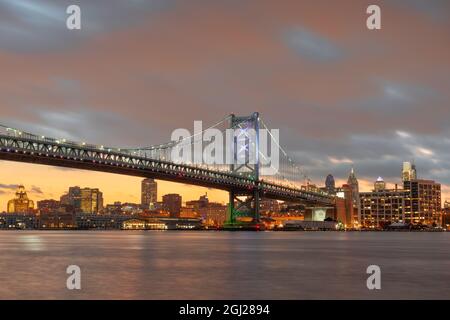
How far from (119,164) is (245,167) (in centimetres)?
3136

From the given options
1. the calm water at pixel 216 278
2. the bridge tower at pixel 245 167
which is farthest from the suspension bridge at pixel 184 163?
the calm water at pixel 216 278

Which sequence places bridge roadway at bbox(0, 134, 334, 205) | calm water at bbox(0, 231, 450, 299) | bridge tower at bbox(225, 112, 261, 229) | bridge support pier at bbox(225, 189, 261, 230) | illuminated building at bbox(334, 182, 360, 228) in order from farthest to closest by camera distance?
illuminated building at bbox(334, 182, 360, 228) → bridge support pier at bbox(225, 189, 261, 230) → bridge tower at bbox(225, 112, 261, 229) → bridge roadway at bbox(0, 134, 334, 205) → calm water at bbox(0, 231, 450, 299)

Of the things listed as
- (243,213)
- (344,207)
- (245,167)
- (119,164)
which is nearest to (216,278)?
(119,164)

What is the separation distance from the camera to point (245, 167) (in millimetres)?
118875

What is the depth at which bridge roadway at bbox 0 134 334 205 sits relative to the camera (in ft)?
274

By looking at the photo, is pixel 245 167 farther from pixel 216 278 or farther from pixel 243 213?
pixel 216 278

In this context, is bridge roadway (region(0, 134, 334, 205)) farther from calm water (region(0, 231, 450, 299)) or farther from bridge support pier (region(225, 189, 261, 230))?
calm water (region(0, 231, 450, 299))

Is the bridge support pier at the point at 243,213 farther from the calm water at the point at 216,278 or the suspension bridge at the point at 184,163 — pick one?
the calm water at the point at 216,278

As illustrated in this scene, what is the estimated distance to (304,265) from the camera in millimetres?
34344

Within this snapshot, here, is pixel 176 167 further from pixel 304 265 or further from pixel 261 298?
pixel 261 298

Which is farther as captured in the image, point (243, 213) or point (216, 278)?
point (243, 213)

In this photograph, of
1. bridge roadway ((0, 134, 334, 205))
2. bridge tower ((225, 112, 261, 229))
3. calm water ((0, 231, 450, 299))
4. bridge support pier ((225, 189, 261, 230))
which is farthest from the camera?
bridge support pier ((225, 189, 261, 230))

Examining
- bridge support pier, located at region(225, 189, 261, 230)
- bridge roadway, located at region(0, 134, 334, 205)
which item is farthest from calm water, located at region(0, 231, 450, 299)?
bridge support pier, located at region(225, 189, 261, 230)

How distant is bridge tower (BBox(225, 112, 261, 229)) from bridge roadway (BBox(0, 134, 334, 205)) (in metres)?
1.73
